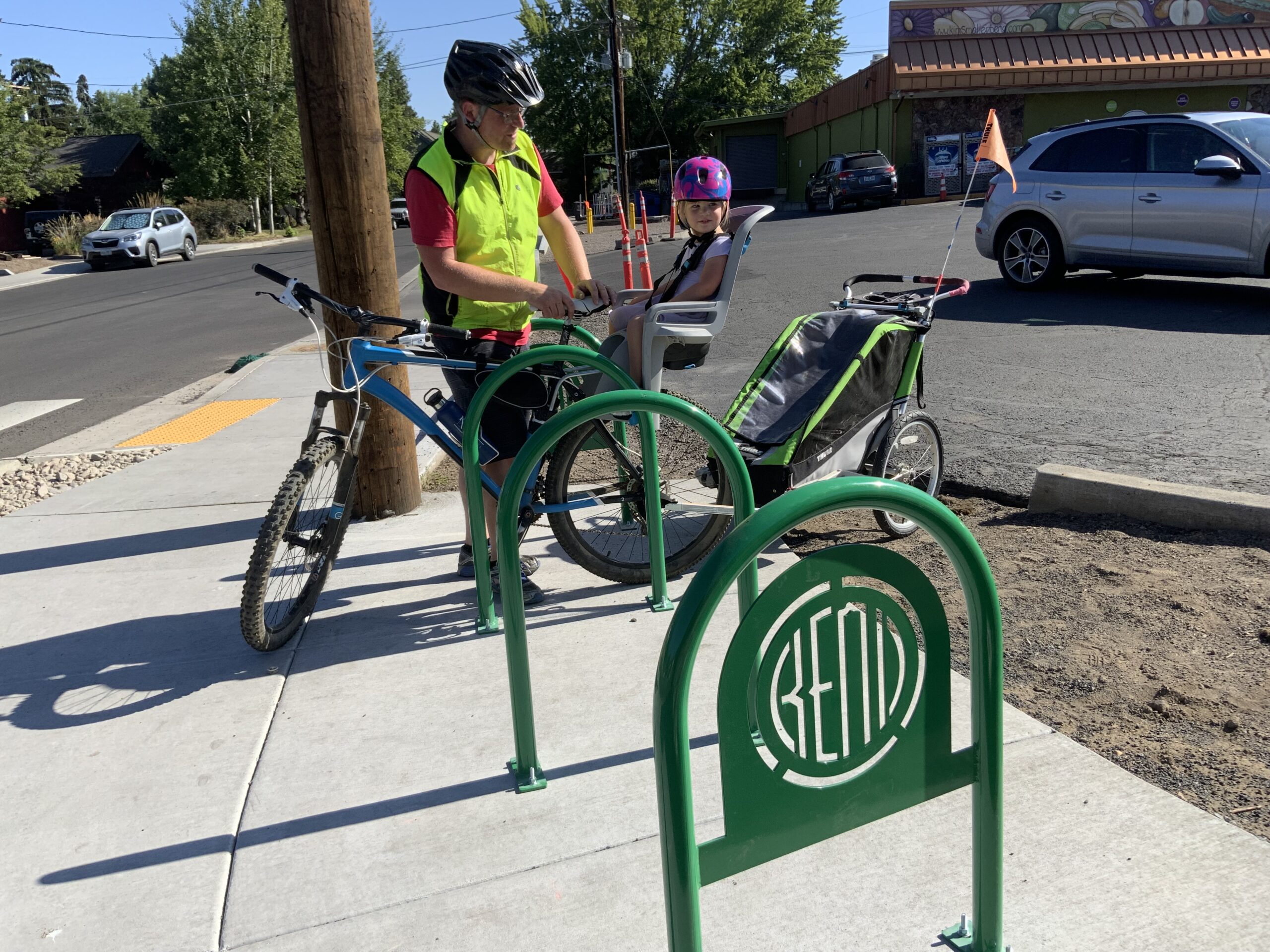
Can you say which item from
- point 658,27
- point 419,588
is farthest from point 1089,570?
point 658,27

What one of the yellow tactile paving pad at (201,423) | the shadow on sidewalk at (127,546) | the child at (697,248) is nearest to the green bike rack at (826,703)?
the child at (697,248)

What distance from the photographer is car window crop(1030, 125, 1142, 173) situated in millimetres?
10531

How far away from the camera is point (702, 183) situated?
15.4 feet

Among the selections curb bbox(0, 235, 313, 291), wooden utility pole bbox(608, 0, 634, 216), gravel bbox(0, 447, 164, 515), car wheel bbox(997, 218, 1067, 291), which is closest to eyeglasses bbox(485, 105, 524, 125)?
gravel bbox(0, 447, 164, 515)

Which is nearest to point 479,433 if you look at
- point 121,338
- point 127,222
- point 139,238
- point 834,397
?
point 834,397

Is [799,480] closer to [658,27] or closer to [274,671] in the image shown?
[274,671]

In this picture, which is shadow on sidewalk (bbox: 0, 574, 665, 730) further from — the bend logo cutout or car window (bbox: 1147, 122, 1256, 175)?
car window (bbox: 1147, 122, 1256, 175)

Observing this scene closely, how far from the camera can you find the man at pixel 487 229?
3613 millimetres

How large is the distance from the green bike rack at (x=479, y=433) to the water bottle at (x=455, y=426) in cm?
12

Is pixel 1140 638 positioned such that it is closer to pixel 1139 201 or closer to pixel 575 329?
pixel 575 329

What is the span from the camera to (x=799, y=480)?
14.4ft

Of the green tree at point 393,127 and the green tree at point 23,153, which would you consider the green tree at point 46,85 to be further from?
the green tree at point 23,153

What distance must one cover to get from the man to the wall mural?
32012 millimetres

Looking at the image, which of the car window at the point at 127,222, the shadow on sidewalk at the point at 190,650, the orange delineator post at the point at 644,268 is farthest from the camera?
the car window at the point at 127,222
